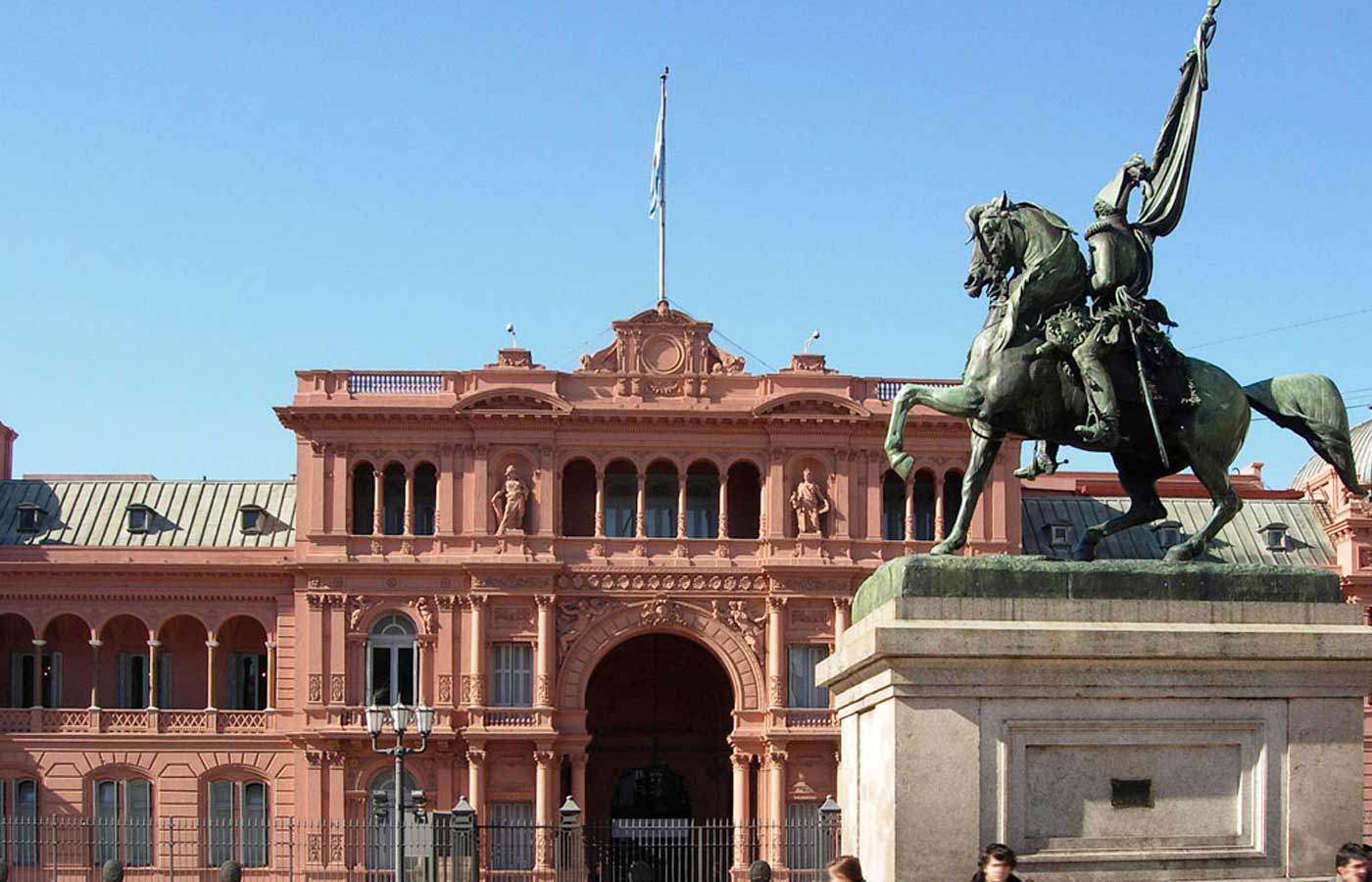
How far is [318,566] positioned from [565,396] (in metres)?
8.78

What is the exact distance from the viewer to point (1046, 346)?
1386 cm

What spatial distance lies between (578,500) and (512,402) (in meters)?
4.03

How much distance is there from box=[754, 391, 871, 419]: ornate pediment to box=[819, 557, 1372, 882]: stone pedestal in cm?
4872

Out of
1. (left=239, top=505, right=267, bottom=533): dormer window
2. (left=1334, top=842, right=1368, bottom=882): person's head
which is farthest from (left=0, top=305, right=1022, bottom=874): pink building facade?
(left=1334, top=842, right=1368, bottom=882): person's head

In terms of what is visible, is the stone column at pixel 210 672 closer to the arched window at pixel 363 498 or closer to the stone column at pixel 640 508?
the arched window at pixel 363 498

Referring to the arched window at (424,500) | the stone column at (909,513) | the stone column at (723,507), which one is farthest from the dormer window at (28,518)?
the stone column at (909,513)

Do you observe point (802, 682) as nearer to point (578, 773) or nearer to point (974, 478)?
point (578, 773)

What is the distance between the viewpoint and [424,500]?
63.7m

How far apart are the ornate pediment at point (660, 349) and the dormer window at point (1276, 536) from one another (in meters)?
19.3

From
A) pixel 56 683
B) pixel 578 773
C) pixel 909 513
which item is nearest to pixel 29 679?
pixel 56 683

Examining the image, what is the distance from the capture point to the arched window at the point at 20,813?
6184cm

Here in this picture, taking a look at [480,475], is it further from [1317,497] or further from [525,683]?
[1317,497]

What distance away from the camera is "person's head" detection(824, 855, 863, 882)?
11945 millimetres

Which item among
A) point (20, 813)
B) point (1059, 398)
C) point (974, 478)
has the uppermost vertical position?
point (1059, 398)
